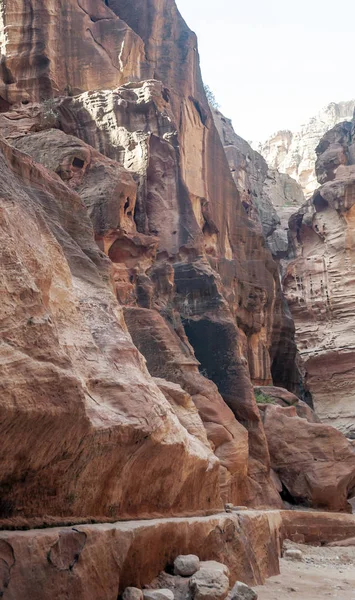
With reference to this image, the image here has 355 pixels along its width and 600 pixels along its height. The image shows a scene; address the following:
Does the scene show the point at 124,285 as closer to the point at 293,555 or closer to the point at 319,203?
the point at 293,555

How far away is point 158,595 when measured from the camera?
5242 mm

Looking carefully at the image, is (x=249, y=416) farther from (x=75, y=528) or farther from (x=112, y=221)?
(x=75, y=528)

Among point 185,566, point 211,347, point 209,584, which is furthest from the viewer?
point 211,347

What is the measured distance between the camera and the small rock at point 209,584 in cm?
550

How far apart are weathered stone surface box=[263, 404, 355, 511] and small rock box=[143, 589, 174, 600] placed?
14088 millimetres

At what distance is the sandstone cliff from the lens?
17.5 ft

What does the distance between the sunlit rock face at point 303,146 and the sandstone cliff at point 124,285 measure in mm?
48485

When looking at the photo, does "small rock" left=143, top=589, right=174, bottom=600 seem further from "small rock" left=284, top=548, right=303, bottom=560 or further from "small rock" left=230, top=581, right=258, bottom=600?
"small rock" left=284, top=548, right=303, bottom=560

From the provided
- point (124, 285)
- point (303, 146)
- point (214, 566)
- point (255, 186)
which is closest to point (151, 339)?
point (124, 285)

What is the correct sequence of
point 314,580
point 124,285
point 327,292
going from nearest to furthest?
point 314,580, point 124,285, point 327,292

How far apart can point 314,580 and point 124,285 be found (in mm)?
8322

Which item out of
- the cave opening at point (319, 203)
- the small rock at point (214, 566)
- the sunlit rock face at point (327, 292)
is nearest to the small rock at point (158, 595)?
the small rock at point (214, 566)

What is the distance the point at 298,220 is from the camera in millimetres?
39188

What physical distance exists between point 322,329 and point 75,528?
106 ft
